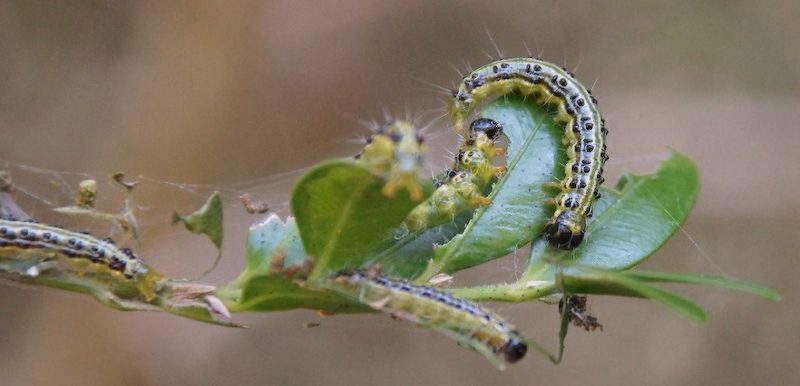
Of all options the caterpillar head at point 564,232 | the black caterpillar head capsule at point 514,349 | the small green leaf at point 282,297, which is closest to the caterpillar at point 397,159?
the small green leaf at point 282,297

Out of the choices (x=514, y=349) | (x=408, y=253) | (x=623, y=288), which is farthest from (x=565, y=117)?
(x=623, y=288)

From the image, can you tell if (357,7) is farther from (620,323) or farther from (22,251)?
(22,251)

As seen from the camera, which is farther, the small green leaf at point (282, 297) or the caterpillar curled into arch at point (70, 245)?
the caterpillar curled into arch at point (70, 245)

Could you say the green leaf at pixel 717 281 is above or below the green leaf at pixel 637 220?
below

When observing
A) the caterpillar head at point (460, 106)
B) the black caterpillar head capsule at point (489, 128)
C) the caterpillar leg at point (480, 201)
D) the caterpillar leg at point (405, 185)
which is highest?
the caterpillar head at point (460, 106)

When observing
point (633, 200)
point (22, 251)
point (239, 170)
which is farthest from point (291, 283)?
point (239, 170)

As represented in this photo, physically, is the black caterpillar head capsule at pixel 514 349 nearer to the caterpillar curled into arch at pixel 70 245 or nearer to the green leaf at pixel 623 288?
the green leaf at pixel 623 288
